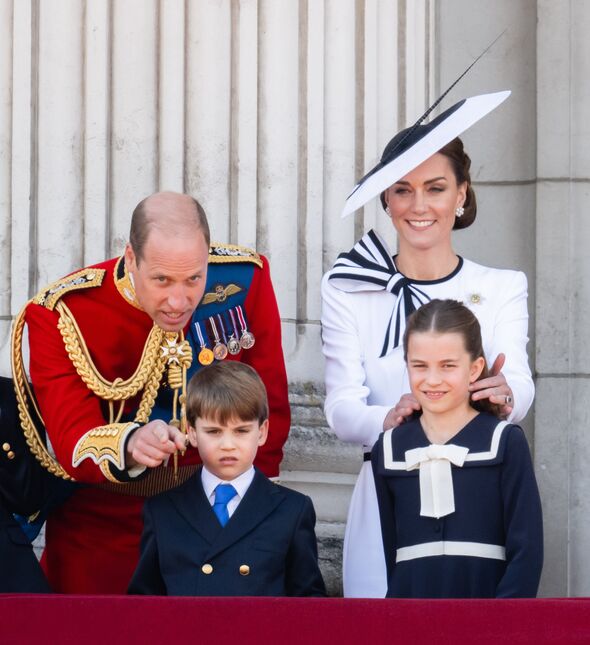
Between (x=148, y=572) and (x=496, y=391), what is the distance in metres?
0.88

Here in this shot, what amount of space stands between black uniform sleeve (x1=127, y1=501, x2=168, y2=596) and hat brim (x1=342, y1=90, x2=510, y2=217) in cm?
96

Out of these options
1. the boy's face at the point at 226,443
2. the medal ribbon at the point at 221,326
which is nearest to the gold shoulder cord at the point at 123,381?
the medal ribbon at the point at 221,326

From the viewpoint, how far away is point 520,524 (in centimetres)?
380

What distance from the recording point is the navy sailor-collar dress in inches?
149

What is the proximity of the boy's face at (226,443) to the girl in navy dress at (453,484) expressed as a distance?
0.29 metres

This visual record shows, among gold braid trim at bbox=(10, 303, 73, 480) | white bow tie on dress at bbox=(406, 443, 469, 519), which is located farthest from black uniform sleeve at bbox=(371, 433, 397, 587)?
gold braid trim at bbox=(10, 303, 73, 480)

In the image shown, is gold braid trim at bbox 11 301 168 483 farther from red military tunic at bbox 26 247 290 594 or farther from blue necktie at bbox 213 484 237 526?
blue necktie at bbox 213 484 237 526

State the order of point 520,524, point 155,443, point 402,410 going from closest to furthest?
point 520,524
point 155,443
point 402,410

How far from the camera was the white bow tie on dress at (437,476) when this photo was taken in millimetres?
3863

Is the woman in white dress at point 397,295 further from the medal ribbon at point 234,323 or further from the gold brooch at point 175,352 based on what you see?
the gold brooch at point 175,352

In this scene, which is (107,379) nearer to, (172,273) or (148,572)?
(172,273)

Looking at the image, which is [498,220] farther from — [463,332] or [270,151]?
[463,332]

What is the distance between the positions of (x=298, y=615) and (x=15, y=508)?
1.11 meters

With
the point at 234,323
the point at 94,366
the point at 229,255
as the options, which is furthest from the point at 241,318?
the point at 94,366
